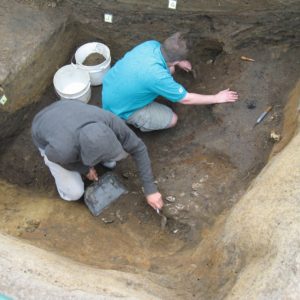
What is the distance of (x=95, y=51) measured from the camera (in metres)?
5.44

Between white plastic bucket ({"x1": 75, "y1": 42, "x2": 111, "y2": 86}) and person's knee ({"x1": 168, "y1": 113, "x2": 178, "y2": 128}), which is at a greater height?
white plastic bucket ({"x1": 75, "y1": 42, "x2": 111, "y2": 86})

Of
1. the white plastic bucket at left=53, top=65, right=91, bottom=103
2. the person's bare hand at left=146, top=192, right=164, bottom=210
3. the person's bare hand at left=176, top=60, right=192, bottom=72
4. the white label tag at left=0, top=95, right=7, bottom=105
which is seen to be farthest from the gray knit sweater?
the person's bare hand at left=176, top=60, right=192, bottom=72

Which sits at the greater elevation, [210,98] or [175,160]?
[210,98]

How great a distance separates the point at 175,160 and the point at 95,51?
6.03ft

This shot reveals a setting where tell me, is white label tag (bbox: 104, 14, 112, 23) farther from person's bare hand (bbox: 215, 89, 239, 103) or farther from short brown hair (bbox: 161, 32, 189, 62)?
person's bare hand (bbox: 215, 89, 239, 103)

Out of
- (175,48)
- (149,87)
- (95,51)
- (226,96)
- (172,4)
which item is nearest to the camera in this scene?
(175,48)

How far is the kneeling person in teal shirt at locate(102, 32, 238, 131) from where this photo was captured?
13.5 ft

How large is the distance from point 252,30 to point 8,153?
2938 millimetres

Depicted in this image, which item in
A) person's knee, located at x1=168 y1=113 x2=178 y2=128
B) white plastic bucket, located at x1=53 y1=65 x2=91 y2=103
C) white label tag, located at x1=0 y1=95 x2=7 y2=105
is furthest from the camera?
white plastic bucket, located at x1=53 y1=65 x2=91 y2=103

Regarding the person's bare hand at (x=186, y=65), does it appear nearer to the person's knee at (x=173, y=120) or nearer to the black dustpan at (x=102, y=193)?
the person's knee at (x=173, y=120)

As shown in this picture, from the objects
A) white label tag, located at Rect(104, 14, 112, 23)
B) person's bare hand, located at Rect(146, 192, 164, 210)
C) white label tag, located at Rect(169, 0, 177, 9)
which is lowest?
person's bare hand, located at Rect(146, 192, 164, 210)

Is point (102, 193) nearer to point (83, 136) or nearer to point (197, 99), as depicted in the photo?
point (83, 136)

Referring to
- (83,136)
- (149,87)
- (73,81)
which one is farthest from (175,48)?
(73,81)

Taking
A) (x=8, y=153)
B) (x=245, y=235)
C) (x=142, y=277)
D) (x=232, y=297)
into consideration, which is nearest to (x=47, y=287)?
(x=142, y=277)
